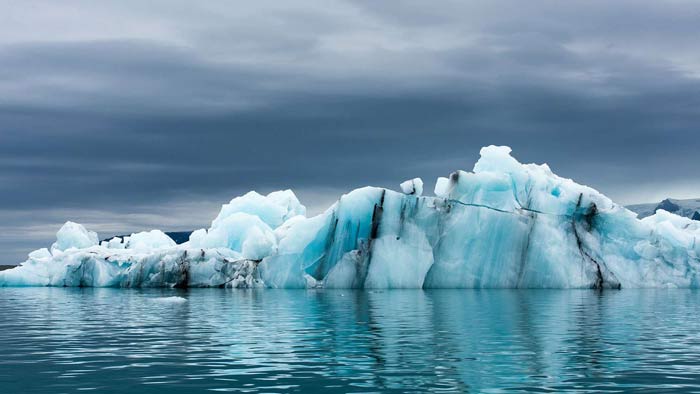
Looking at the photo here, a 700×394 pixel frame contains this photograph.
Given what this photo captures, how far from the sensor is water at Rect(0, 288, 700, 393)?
41.4 ft

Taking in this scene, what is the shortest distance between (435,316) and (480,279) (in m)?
22.9

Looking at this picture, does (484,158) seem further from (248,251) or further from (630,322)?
(630,322)

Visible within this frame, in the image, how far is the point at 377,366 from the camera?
1430cm

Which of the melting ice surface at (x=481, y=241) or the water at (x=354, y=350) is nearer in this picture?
the water at (x=354, y=350)

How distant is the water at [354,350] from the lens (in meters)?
12.6

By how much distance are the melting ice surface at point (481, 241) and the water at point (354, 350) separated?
17.5m

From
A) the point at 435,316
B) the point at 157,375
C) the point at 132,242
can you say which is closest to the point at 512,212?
the point at 435,316

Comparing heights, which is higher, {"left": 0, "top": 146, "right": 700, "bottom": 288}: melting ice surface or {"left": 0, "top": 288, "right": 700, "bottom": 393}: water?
{"left": 0, "top": 146, "right": 700, "bottom": 288}: melting ice surface

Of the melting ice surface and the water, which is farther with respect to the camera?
the melting ice surface

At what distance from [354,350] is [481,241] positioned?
31.6 metres

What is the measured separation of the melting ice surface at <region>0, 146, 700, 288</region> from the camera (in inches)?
1881

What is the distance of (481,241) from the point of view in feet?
156

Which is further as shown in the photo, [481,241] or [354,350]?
[481,241]

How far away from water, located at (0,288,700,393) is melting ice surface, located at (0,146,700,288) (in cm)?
1751
